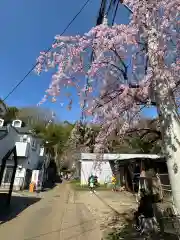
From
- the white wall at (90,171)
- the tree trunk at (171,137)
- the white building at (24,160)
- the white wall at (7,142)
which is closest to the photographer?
the tree trunk at (171,137)

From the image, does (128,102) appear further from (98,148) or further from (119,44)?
(98,148)

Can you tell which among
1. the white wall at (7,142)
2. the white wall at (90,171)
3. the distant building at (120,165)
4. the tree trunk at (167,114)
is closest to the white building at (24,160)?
the white wall at (90,171)

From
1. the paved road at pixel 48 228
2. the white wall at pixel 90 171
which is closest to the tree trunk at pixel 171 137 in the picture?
the paved road at pixel 48 228

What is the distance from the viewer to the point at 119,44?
563cm

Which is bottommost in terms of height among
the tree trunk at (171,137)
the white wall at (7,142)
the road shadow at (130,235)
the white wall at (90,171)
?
the road shadow at (130,235)

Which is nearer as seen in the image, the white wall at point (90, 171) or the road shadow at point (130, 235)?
the road shadow at point (130, 235)

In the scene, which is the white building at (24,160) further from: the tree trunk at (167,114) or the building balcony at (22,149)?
the tree trunk at (167,114)

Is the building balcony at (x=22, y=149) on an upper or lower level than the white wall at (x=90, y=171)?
upper

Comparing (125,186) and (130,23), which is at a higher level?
(130,23)

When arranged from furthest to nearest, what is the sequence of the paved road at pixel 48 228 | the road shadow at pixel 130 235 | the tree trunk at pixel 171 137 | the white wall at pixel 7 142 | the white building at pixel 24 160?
the white building at pixel 24 160 → the white wall at pixel 7 142 → the paved road at pixel 48 228 → the road shadow at pixel 130 235 → the tree trunk at pixel 171 137

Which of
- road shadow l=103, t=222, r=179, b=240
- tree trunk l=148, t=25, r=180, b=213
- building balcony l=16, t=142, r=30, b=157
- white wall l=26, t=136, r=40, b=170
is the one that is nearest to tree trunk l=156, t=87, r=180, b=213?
tree trunk l=148, t=25, r=180, b=213

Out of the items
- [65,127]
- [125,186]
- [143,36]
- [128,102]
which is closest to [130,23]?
[143,36]

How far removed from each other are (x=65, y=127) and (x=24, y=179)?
2531 cm

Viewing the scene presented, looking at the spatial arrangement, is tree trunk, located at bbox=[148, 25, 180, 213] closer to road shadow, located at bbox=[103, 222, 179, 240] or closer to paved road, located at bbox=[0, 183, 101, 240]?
road shadow, located at bbox=[103, 222, 179, 240]
